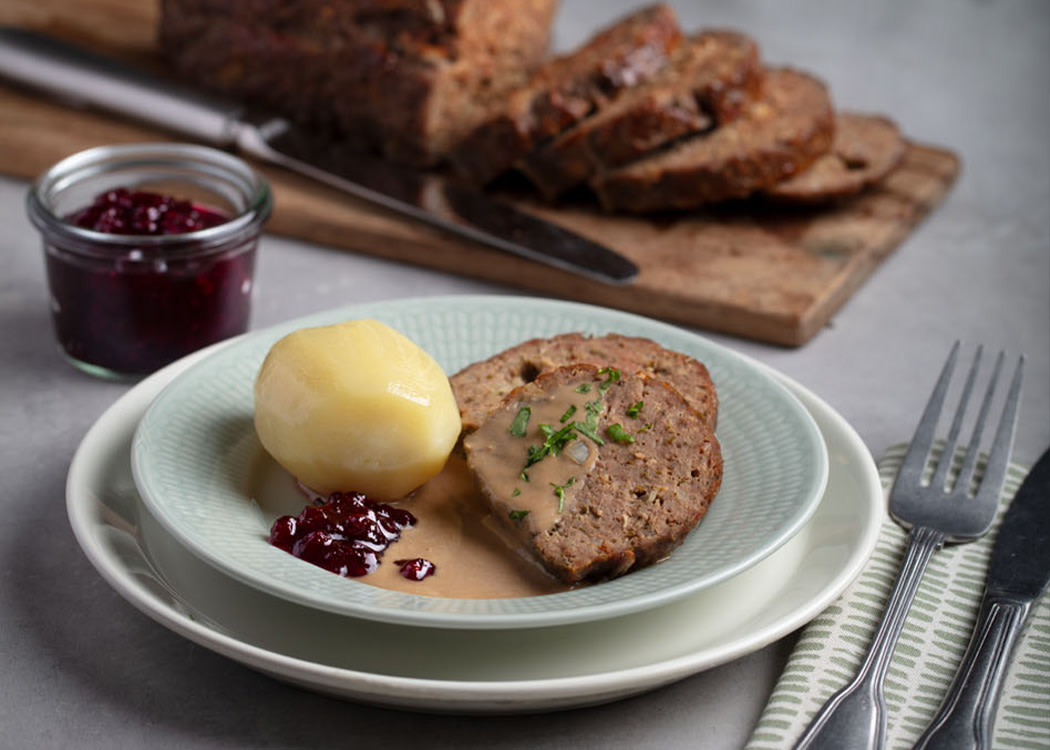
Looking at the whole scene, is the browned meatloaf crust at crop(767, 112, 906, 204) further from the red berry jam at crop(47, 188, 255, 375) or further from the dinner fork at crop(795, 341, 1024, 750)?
the red berry jam at crop(47, 188, 255, 375)

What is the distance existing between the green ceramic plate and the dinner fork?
0.27m

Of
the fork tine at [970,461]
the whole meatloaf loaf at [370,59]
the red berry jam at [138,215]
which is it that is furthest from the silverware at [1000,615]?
the whole meatloaf loaf at [370,59]

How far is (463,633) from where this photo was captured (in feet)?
6.98

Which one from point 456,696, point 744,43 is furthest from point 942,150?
point 456,696

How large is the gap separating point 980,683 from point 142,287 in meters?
2.28

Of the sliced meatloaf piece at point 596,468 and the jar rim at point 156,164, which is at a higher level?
the sliced meatloaf piece at point 596,468

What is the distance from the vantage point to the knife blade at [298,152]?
3928 mm

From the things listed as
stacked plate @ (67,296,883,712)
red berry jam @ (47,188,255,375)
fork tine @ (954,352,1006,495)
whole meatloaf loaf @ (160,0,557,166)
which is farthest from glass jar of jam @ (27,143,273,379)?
fork tine @ (954,352,1006,495)

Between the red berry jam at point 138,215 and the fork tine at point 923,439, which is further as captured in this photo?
the red berry jam at point 138,215

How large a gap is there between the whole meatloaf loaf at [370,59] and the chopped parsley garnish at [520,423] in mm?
2240

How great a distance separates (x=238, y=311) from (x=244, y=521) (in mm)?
1243

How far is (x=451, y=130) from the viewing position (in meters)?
4.62

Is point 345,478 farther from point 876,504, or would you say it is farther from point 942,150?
point 942,150

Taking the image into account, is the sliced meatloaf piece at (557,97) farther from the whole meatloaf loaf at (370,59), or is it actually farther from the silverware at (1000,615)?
the silverware at (1000,615)
